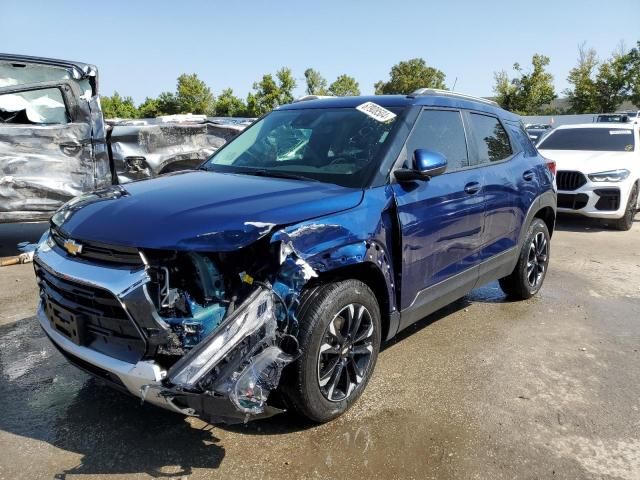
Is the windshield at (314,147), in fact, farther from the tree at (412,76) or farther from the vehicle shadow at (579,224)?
the tree at (412,76)

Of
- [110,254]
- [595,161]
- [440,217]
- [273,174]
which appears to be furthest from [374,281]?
[595,161]

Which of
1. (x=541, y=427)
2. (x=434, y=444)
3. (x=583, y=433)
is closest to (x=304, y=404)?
(x=434, y=444)

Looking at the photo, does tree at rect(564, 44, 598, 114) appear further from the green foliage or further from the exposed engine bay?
the exposed engine bay

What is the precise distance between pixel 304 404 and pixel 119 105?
52128 mm

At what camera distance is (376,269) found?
3033 millimetres

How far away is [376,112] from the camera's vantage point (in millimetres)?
3680

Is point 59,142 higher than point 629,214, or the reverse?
point 59,142

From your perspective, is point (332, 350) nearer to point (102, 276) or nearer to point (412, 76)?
point (102, 276)

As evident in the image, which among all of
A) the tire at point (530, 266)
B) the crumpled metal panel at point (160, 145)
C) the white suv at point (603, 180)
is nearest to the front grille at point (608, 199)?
the white suv at point (603, 180)

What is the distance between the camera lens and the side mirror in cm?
321

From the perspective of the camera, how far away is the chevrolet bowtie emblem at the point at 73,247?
2658mm

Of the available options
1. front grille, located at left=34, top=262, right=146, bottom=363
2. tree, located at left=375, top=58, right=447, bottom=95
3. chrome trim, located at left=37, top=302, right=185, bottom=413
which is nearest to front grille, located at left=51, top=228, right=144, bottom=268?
front grille, located at left=34, top=262, right=146, bottom=363

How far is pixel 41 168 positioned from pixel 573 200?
323 inches

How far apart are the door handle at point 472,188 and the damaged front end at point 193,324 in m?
1.76
